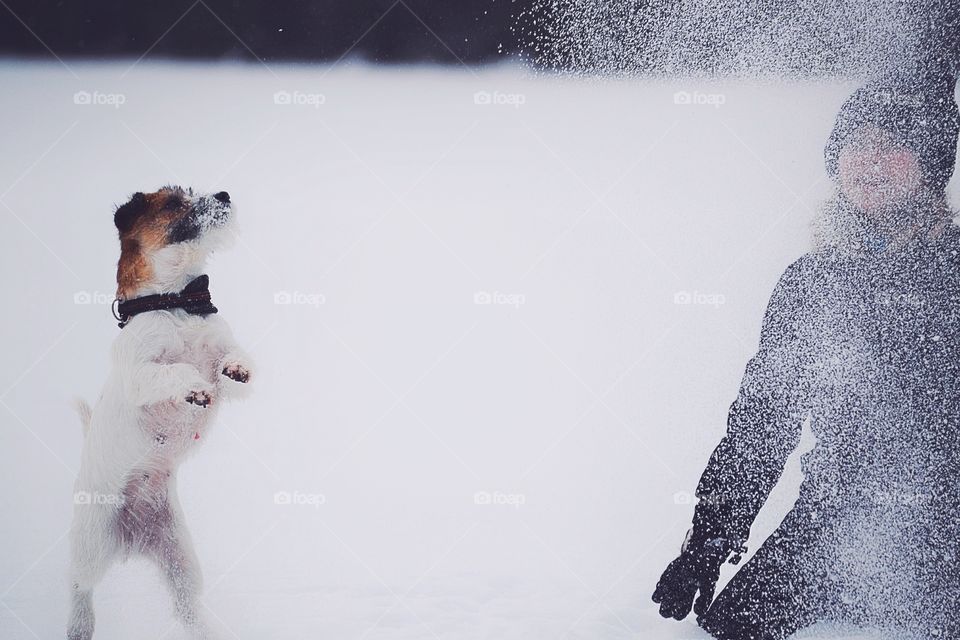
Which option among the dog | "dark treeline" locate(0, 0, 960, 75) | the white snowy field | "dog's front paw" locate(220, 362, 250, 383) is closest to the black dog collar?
the dog

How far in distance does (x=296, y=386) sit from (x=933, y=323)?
1.65 metres

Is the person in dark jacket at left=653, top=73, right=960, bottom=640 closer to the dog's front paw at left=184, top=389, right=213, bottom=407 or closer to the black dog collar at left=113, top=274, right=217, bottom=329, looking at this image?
the dog's front paw at left=184, top=389, right=213, bottom=407

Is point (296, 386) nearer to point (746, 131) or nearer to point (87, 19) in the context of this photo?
point (87, 19)

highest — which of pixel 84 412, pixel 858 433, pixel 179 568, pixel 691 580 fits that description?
pixel 84 412

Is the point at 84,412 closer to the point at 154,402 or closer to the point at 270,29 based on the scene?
the point at 154,402

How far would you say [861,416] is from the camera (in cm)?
183

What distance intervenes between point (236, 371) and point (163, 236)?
37 centimetres

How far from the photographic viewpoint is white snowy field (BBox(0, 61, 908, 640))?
2197 mm

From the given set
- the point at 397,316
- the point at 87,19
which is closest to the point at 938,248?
the point at 397,316

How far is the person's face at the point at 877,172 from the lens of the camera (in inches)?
71.2

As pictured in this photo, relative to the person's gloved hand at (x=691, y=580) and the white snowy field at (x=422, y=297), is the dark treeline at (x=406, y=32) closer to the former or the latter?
the white snowy field at (x=422, y=297)

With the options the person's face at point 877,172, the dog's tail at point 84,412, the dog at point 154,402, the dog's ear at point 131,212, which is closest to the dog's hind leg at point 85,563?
the dog at point 154,402

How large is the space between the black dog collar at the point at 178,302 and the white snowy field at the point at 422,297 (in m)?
0.38

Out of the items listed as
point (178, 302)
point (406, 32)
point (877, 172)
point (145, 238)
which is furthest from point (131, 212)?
point (877, 172)
